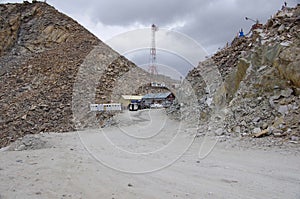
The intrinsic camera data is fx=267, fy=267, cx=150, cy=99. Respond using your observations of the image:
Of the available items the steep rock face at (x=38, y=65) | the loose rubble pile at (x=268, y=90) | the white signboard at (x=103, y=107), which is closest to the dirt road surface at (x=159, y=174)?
the loose rubble pile at (x=268, y=90)

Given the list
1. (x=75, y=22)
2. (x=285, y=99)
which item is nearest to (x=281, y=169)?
(x=285, y=99)

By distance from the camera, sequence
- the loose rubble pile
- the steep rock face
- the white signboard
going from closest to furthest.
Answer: the loose rubble pile → the steep rock face → the white signboard

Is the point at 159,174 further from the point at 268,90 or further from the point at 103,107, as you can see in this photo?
the point at 103,107

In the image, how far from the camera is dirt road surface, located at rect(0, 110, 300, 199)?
4.16m

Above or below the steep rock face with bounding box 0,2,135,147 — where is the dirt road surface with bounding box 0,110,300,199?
below

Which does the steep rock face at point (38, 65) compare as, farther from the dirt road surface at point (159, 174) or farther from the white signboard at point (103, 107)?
the dirt road surface at point (159, 174)

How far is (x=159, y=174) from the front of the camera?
17.8ft

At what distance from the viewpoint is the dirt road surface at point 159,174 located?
13.6 ft

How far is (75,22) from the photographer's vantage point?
39.5 meters

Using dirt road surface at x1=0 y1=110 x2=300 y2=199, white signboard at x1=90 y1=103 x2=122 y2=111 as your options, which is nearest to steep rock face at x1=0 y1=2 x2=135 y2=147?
white signboard at x1=90 y1=103 x2=122 y2=111

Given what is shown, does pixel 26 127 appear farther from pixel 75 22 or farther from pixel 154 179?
pixel 75 22

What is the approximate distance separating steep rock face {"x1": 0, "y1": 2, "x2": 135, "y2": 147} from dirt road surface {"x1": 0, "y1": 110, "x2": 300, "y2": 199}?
12131 millimetres

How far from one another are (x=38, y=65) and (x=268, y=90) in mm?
28227

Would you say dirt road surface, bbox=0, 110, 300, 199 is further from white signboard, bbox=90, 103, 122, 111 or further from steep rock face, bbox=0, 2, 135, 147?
white signboard, bbox=90, 103, 122, 111
